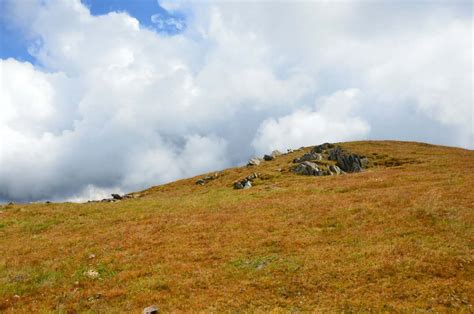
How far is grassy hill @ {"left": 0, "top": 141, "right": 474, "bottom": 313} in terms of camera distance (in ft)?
61.4

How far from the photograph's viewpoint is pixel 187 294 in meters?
20.4

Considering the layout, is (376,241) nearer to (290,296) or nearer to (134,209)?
(290,296)

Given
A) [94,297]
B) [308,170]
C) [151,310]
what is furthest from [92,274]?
[308,170]

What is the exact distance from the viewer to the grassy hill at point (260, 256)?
1870cm

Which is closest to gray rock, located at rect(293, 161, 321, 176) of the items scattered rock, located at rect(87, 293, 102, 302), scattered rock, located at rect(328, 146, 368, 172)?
scattered rock, located at rect(328, 146, 368, 172)

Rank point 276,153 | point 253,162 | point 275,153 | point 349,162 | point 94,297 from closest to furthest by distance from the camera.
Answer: point 94,297 → point 349,162 → point 253,162 → point 275,153 → point 276,153

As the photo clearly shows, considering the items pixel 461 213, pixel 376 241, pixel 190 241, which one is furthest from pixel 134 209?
pixel 461 213

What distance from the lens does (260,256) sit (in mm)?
24781

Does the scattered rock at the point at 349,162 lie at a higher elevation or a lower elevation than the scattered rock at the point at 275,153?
lower

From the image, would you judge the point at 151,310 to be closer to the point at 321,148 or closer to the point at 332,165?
the point at 332,165

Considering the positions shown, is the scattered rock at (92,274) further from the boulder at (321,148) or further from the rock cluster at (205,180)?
the boulder at (321,148)

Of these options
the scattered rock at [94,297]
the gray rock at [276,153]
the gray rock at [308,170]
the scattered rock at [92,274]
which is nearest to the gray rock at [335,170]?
the gray rock at [308,170]

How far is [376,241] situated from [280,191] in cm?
2567

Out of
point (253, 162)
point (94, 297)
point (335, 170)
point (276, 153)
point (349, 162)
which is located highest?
point (276, 153)
